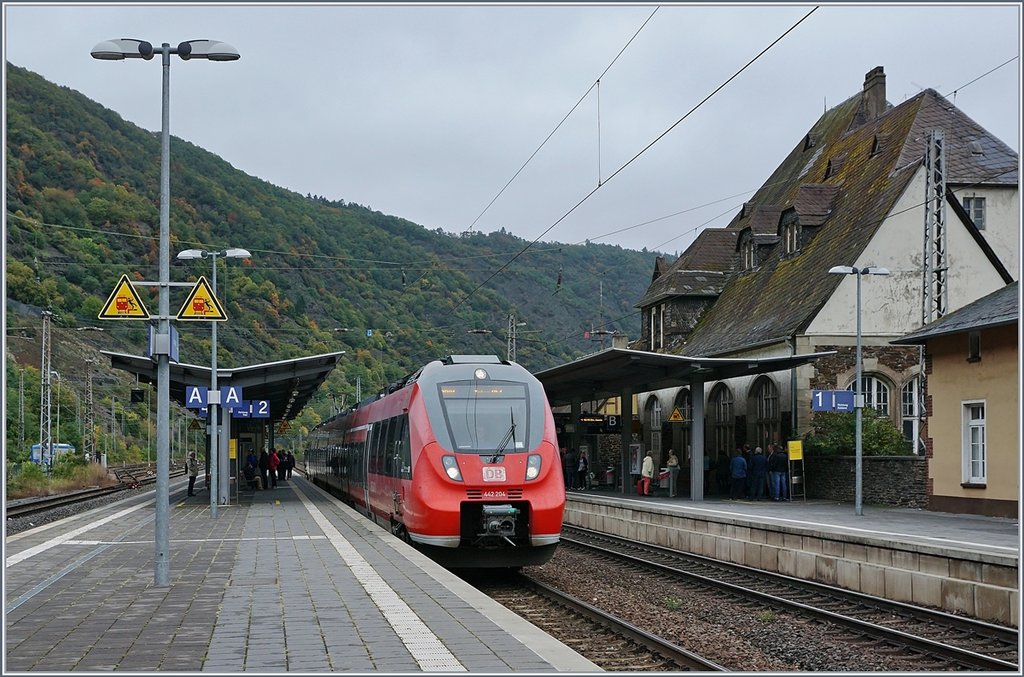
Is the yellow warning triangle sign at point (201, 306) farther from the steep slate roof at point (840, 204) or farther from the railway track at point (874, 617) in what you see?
the steep slate roof at point (840, 204)

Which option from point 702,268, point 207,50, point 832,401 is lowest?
point 832,401

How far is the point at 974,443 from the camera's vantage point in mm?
23906

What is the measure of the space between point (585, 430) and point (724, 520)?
17.8 metres

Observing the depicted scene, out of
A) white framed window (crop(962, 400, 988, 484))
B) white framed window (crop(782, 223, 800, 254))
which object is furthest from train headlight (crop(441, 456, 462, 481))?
white framed window (crop(782, 223, 800, 254))

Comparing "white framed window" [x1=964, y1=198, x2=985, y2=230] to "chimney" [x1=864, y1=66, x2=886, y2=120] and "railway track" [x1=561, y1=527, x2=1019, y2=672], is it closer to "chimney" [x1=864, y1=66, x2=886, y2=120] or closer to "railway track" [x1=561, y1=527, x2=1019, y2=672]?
"chimney" [x1=864, y1=66, x2=886, y2=120]

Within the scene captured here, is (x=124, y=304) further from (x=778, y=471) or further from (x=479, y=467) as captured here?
(x=778, y=471)

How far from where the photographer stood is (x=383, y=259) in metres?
64.6

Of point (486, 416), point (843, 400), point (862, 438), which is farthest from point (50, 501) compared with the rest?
point (486, 416)

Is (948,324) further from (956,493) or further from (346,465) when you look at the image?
(346,465)

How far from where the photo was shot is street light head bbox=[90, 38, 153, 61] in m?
13.5

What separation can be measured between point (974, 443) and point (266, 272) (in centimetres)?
4800

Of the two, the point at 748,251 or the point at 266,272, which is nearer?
the point at 748,251

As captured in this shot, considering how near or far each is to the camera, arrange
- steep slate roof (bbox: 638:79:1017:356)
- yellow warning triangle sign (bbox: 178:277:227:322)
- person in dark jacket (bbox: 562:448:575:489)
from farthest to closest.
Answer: person in dark jacket (bbox: 562:448:575:489) → steep slate roof (bbox: 638:79:1017:356) → yellow warning triangle sign (bbox: 178:277:227:322)

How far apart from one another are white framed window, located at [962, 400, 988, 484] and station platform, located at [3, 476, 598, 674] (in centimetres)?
1206
